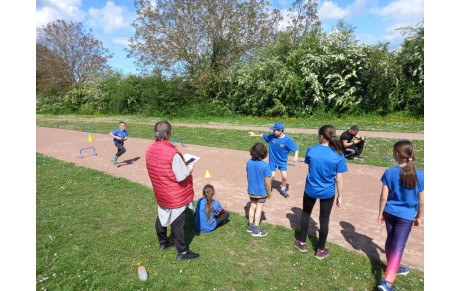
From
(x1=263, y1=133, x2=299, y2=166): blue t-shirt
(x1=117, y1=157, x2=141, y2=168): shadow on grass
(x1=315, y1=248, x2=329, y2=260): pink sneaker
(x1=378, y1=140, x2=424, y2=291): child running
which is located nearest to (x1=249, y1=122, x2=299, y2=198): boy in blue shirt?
(x1=263, y1=133, x2=299, y2=166): blue t-shirt

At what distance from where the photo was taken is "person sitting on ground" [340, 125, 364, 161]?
8852 mm

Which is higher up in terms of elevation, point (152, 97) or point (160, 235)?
point (152, 97)

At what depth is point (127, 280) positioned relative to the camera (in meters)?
3.36

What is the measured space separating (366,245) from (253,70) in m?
21.9

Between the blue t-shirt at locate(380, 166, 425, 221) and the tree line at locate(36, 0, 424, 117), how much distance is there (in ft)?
64.0

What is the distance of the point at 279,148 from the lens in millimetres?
5723

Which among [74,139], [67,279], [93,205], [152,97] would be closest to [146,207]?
[93,205]

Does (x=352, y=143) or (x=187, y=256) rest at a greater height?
(x=352, y=143)

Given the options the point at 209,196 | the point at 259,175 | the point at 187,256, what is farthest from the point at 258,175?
the point at 187,256

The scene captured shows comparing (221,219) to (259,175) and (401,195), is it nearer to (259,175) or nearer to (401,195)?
(259,175)

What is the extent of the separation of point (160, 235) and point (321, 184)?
96.1 inches

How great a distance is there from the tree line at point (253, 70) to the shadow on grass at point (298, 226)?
17912 millimetres

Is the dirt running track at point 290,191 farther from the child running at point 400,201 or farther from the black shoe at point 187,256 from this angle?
the black shoe at point 187,256

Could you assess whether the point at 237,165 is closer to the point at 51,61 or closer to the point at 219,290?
the point at 219,290
